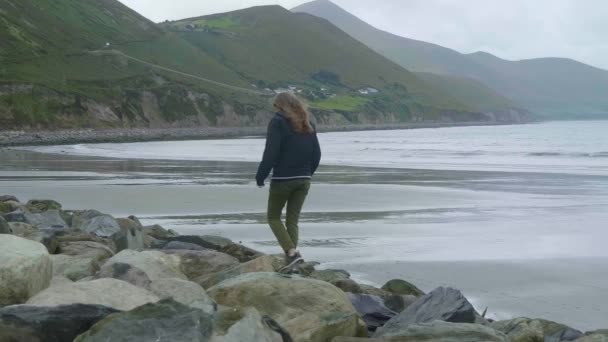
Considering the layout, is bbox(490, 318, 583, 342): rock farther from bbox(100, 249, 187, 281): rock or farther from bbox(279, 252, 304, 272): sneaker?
bbox(100, 249, 187, 281): rock

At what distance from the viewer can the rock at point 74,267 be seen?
7160 millimetres

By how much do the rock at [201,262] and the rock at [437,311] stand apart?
2504mm

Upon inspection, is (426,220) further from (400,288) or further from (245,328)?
(245,328)

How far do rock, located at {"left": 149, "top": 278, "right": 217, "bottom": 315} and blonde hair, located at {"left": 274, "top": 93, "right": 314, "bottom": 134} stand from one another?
280 centimetres

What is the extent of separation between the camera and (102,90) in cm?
10956

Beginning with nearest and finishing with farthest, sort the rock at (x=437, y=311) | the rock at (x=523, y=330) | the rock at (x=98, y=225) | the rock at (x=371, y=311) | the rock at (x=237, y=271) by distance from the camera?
the rock at (x=523, y=330), the rock at (x=437, y=311), the rock at (x=371, y=311), the rock at (x=237, y=271), the rock at (x=98, y=225)

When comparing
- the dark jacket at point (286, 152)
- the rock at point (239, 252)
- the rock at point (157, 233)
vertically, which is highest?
the dark jacket at point (286, 152)

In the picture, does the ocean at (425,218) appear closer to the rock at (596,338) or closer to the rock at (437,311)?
the rock at (437,311)

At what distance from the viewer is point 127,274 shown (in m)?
6.50

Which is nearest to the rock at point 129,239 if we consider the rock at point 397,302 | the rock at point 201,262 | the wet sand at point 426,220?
the rock at point 201,262

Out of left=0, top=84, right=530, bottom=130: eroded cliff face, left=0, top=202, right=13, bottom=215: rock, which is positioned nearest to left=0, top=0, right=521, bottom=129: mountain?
left=0, top=84, right=530, bottom=130: eroded cliff face

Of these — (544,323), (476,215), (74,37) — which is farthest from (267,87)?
(544,323)

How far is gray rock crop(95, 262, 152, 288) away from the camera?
6.35 meters

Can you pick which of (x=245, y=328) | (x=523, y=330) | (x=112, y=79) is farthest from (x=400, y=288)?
(x=112, y=79)
